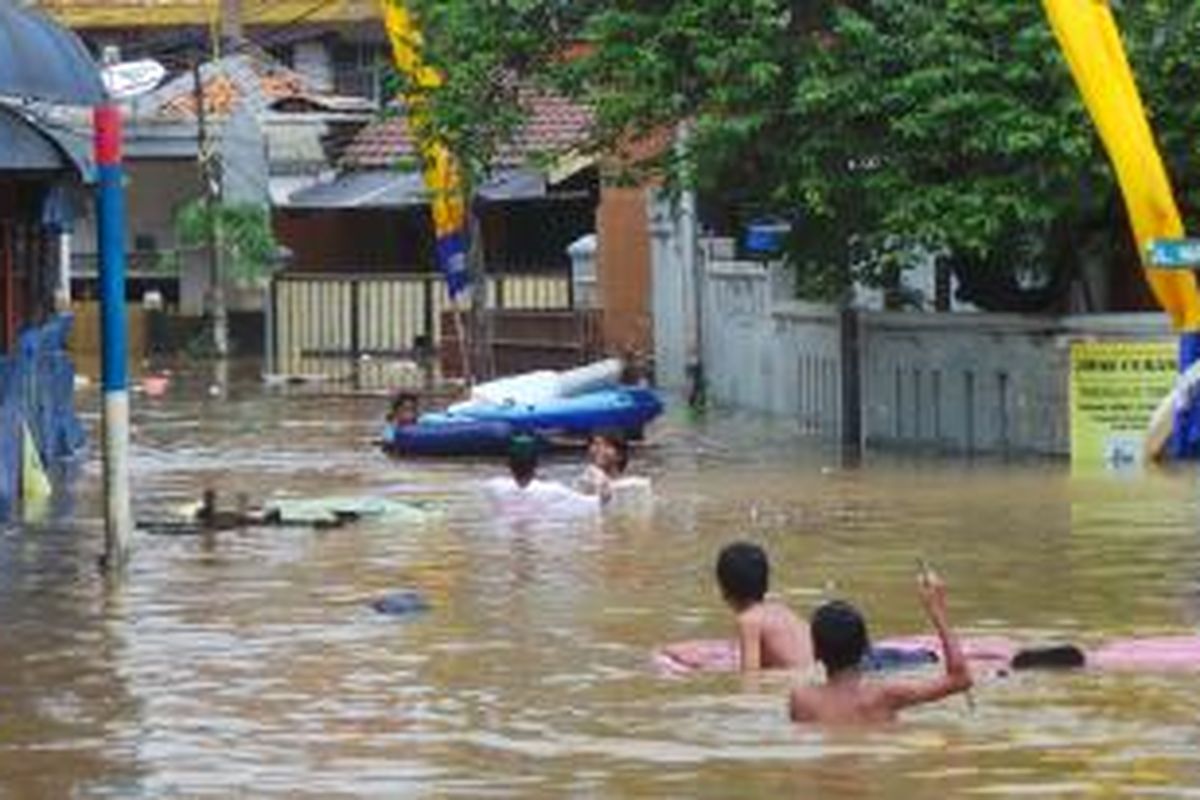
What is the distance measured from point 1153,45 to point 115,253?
537 inches

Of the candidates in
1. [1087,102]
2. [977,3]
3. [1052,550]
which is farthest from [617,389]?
[1052,550]

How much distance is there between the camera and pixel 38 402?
29.8m

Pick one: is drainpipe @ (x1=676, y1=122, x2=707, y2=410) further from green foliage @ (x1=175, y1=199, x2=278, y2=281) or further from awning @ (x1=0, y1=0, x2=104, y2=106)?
awning @ (x1=0, y1=0, x2=104, y2=106)

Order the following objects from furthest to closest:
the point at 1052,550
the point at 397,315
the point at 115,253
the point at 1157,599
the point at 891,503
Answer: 1. the point at 397,315
2. the point at 891,503
3. the point at 1052,550
4. the point at 115,253
5. the point at 1157,599

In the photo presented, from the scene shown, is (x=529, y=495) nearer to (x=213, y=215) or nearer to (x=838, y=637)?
(x=838, y=637)

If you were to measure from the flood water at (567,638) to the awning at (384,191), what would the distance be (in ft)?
85.2

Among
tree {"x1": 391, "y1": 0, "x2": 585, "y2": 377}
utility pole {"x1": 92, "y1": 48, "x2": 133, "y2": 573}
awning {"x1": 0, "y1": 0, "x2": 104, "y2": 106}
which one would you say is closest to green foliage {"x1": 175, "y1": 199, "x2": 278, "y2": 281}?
tree {"x1": 391, "y1": 0, "x2": 585, "y2": 377}

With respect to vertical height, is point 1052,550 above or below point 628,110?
below

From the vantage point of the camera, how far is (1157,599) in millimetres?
19094

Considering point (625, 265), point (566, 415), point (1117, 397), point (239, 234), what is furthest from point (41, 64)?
point (239, 234)

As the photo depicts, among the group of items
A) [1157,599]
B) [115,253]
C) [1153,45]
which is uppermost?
[1153,45]

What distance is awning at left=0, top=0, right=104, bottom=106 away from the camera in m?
23.6

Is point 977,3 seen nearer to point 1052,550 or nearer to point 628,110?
point 628,110

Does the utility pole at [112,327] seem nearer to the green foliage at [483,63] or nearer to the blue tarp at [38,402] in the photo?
the blue tarp at [38,402]
